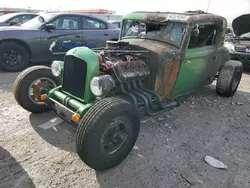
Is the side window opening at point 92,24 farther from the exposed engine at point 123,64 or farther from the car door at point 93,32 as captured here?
the exposed engine at point 123,64

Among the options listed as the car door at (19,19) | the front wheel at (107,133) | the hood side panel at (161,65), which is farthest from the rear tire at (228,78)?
the car door at (19,19)

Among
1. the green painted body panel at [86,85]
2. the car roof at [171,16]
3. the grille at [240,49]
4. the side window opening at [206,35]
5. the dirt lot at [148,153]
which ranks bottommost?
the dirt lot at [148,153]

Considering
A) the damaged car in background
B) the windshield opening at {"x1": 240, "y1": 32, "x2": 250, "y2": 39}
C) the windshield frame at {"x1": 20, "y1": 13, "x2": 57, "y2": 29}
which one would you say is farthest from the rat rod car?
the windshield opening at {"x1": 240, "y1": 32, "x2": 250, "y2": 39}

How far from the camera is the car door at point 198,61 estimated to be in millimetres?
4168

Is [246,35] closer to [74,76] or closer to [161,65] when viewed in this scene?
[161,65]

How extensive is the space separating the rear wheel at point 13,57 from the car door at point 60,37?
549 millimetres

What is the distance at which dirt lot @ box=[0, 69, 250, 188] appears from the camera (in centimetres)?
266

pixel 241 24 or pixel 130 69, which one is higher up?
pixel 241 24

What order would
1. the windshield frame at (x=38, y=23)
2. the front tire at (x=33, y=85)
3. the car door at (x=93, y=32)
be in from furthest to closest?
1. the car door at (x=93, y=32)
2. the windshield frame at (x=38, y=23)
3. the front tire at (x=33, y=85)

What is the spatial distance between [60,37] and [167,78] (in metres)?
4.44

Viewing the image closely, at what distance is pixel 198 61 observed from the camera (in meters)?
4.38

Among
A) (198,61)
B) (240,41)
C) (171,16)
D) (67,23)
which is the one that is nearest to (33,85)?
(171,16)

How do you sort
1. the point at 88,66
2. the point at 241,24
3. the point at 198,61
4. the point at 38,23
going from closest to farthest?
the point at 88,66 → the point at 198,61 → the point at 38,23 → the point at 241,24

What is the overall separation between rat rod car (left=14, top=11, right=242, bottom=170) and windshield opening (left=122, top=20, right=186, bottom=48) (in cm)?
2
